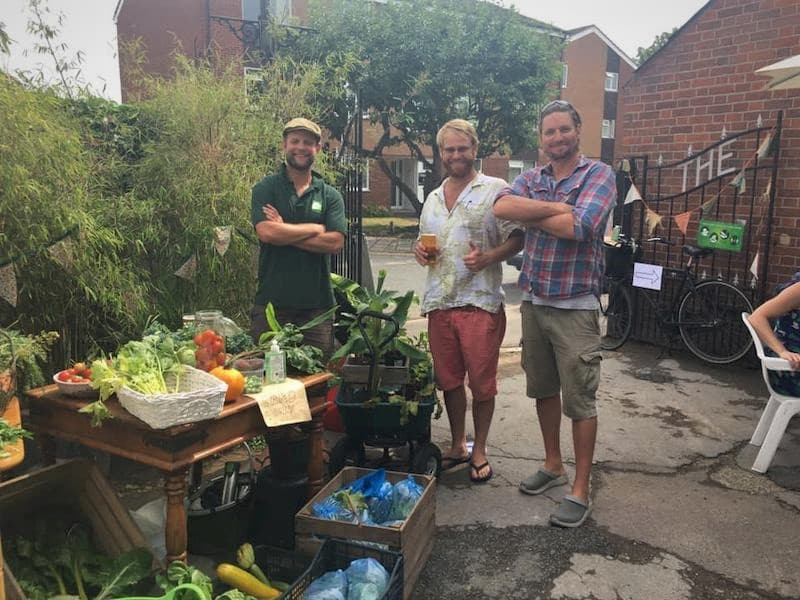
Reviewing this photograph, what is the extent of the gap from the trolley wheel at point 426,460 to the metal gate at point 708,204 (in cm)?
383

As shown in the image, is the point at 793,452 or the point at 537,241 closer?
the point at 537,241

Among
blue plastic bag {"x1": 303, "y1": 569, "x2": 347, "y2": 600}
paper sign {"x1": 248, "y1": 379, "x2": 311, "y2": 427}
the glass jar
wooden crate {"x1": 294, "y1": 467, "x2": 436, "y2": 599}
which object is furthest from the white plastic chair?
the glass jar

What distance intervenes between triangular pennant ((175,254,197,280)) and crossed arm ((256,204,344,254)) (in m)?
0.83

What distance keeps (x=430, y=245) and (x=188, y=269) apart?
159 cm

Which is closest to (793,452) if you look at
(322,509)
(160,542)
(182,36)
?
(322,509)

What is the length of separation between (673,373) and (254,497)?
440cm

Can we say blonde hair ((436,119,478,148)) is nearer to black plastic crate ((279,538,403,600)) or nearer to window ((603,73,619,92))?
black plastic crate ((279,538,403,600))

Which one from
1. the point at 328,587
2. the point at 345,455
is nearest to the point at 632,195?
the point at 345,455

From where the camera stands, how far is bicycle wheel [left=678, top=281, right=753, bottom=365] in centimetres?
610

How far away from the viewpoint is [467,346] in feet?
11.8

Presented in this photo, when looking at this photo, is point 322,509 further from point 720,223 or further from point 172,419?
point 720,223

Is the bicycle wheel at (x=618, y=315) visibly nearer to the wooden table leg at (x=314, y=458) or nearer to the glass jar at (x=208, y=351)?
the wooden table leg at (x=314, y=458)

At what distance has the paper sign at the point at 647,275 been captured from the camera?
6.56 meters

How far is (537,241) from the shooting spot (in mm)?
3275
